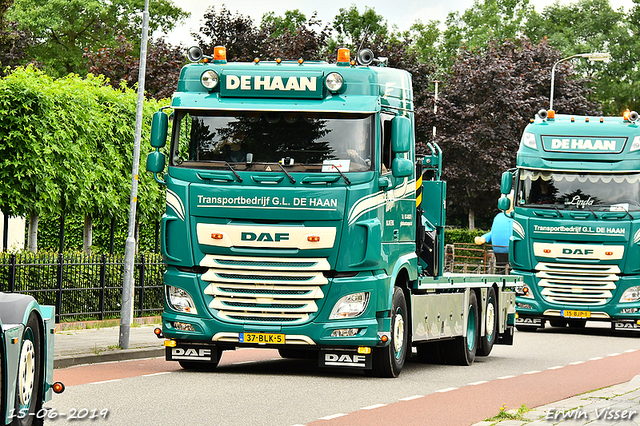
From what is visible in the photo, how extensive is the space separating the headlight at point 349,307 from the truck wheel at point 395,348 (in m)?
0.65

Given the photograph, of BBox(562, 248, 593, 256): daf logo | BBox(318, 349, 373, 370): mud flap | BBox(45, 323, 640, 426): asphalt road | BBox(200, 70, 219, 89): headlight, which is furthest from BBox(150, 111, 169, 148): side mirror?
BBox(562, 248, 593, 256): daf logo

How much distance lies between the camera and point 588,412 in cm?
1012

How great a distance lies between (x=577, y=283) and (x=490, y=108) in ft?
94.3

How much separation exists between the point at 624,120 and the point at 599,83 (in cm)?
5736

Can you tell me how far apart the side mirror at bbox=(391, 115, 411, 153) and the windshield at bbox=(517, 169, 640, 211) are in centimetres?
1000

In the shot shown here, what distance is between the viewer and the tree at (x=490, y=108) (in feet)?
165

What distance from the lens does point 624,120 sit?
22.7 meters

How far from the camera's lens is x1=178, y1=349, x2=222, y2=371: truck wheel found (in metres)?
13.8

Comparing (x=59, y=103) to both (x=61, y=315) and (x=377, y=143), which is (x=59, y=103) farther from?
(x=377, y=143)

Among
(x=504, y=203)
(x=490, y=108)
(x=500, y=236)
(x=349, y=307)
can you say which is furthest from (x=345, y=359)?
(x=490, y=108)

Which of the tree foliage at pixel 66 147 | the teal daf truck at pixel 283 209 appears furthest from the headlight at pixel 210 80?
the tree foliage at pixel 66 147

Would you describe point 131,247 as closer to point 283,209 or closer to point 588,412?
point 283,209

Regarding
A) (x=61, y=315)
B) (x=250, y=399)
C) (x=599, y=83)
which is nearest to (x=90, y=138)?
(x=61, y=315)

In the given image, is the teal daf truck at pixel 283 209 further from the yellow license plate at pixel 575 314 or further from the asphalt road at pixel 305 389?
the yellow license plate at pixel 575 314
